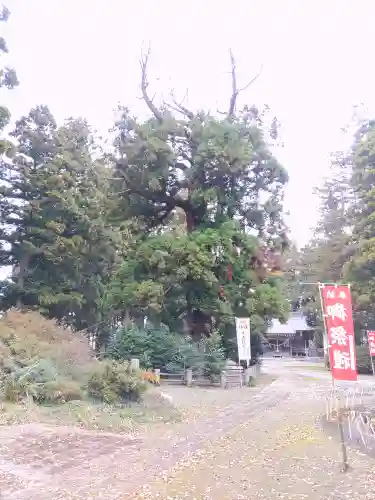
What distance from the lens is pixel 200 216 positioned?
25.2 meters

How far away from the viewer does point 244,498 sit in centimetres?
596

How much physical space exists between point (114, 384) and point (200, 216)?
1411 centimetres

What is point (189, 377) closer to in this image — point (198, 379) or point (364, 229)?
point (198, 379)

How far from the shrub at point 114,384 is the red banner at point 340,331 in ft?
18.8

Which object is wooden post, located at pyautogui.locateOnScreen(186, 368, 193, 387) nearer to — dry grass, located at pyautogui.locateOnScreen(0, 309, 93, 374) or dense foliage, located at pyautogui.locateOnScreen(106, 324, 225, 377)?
dense foliage, located at pyautogui.locateOnScreen(106, 324, 225, 377)

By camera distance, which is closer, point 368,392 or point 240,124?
point 368,392

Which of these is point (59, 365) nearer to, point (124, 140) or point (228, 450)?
point (228, 450)

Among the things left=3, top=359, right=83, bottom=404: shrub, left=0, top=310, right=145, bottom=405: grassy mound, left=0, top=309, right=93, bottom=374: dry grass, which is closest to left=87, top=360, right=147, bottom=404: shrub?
left=0, top=310, right=145, bottom=405: grassy mound

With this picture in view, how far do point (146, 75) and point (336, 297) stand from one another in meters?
19.8

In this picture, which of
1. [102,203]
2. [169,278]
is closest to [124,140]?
[102,203]

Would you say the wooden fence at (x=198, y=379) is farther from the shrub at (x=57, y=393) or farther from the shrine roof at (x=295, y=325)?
the shrine roof at (x=295, y=325)

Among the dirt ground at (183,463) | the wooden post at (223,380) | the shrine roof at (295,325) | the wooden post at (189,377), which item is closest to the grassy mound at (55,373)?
the dirt ground at (183,463)

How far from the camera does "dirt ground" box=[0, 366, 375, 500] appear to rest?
6086 millimetres

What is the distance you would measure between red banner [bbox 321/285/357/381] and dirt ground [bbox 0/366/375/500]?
138 centimetres
